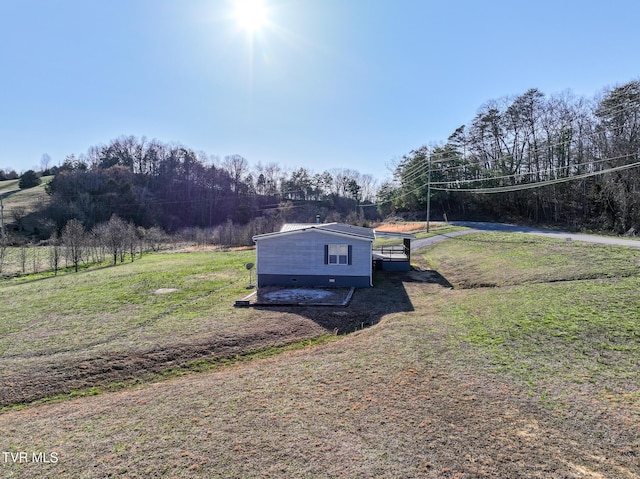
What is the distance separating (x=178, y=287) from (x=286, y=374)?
37.8ft

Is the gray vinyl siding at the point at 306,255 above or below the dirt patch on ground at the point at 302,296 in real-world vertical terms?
above

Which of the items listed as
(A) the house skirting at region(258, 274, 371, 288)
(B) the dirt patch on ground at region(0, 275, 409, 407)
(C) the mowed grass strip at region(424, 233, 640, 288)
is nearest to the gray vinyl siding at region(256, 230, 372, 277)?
(A) the house skirting at region(258, 274, 371, 288)

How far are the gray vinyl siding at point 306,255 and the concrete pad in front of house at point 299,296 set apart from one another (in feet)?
3.01

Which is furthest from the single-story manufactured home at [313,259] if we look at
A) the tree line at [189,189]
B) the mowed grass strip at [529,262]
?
the tree line at [189,189]

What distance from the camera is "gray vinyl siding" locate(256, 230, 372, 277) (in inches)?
622

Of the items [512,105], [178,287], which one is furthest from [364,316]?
[512,105]

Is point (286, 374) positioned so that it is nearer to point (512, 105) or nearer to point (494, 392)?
point (494, 392)

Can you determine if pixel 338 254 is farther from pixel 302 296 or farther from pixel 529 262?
pixel 529 262

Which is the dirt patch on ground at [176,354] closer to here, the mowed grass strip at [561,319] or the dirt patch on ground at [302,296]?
the dirt patch on ground at [302,296]

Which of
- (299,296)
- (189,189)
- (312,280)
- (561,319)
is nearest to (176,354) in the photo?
(299,296)

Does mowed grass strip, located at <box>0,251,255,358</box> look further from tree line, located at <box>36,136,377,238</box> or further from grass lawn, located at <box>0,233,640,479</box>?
tree line, located at <box>36,136,377,238</box>

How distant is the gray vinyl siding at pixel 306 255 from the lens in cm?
1580

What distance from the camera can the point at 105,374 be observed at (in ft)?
25.2

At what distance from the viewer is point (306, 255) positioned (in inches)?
630
